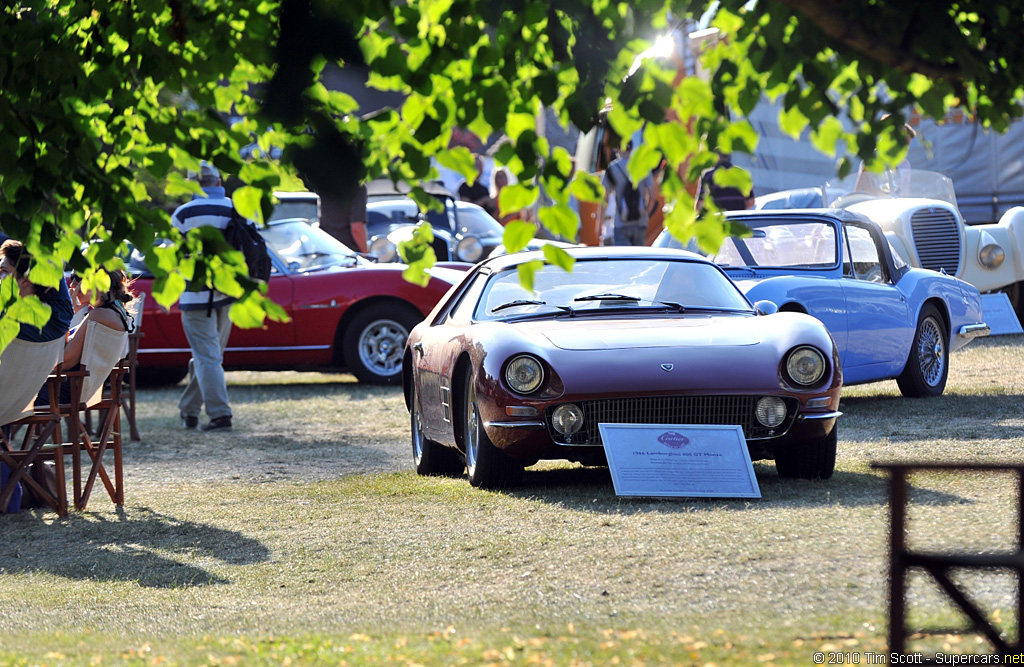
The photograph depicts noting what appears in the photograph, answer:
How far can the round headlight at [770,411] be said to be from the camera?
7.00 m

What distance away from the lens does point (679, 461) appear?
678cm

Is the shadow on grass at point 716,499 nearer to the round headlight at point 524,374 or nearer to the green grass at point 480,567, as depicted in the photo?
the green grass at point 480,567

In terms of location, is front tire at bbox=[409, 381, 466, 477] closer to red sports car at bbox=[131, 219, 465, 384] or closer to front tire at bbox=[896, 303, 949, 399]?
front tire at bbox=[896, 303, 949, 399]

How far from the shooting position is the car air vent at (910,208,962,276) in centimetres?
1519

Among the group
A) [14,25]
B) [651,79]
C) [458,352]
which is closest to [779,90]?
[651,79]

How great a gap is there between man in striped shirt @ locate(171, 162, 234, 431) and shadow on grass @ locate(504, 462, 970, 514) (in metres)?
3.95

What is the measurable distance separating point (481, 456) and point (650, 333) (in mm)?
1034

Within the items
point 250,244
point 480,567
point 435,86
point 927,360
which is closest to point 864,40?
point 435,86

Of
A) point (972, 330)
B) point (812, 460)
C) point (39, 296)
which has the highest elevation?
point (39, 296)

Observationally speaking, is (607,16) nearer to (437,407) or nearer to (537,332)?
(537,332)

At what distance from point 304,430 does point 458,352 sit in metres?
3.89

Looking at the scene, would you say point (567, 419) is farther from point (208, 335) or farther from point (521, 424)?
point (208, 335)

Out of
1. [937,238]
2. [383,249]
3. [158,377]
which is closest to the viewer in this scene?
[937,238]

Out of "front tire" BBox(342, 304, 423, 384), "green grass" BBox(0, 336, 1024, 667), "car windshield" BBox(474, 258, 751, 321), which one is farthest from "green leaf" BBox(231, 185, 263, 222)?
"front tire" BBox(342, 304, 423, 384)
